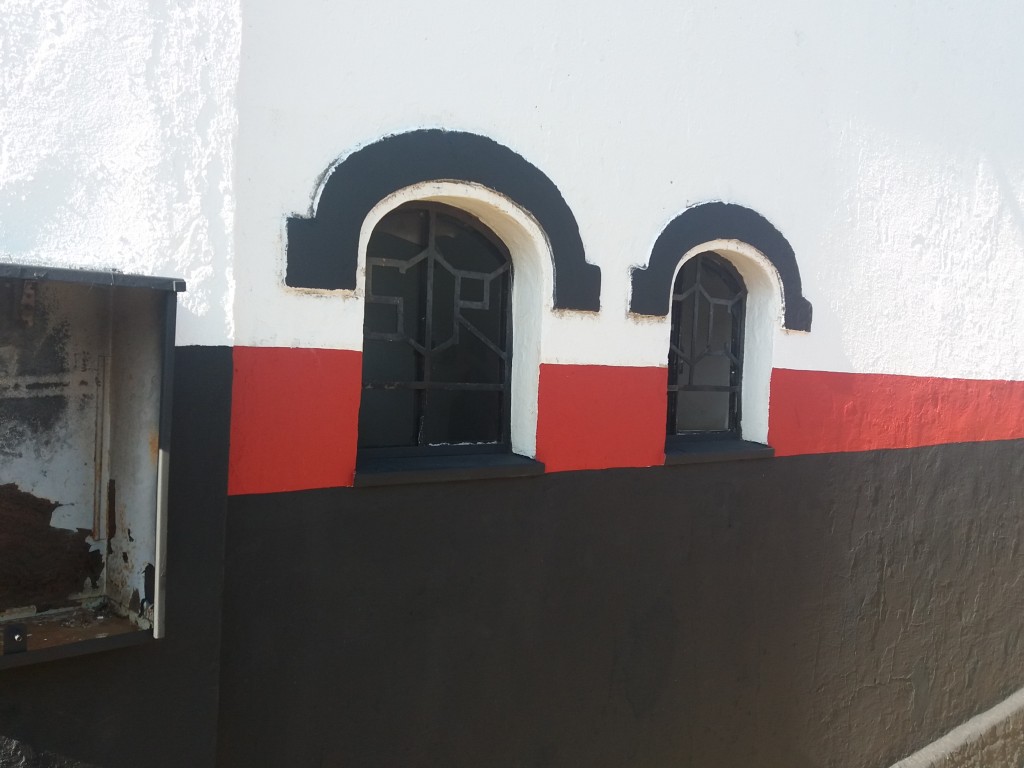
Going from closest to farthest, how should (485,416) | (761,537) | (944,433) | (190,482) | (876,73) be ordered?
(190,482) → (485,416) → (761,537) → (876,73) → (944,433)

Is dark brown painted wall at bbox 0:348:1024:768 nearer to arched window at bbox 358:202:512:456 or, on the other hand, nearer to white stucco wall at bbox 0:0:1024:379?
arched window at bbox 358:202:512:456

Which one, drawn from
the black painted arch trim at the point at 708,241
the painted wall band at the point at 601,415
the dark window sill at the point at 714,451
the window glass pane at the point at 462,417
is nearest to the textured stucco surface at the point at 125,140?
the painted wall band at the point at 601,415

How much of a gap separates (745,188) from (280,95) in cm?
229

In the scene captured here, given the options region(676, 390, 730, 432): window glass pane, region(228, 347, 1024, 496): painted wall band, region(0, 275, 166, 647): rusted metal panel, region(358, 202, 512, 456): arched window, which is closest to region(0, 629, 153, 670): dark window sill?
region(0, 275, 166, 647): rusted metal panel

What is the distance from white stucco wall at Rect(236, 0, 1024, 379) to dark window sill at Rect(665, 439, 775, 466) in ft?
1.50

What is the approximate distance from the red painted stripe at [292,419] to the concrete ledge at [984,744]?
4.13 metres

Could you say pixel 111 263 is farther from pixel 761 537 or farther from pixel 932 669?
pixel 932 669

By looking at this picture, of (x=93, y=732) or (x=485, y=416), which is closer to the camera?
(x=93, y=732)

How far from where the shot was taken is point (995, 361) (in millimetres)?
5543

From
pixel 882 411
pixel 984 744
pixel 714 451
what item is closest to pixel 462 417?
pixel 714 451

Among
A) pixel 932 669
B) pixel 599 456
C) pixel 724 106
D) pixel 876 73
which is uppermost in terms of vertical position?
pixel 876 73

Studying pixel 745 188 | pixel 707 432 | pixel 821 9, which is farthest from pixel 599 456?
pixel 821 9

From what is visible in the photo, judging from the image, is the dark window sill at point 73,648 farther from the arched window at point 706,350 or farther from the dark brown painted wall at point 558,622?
the arched window at point 706,350

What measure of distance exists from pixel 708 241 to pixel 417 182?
5.03 feet
